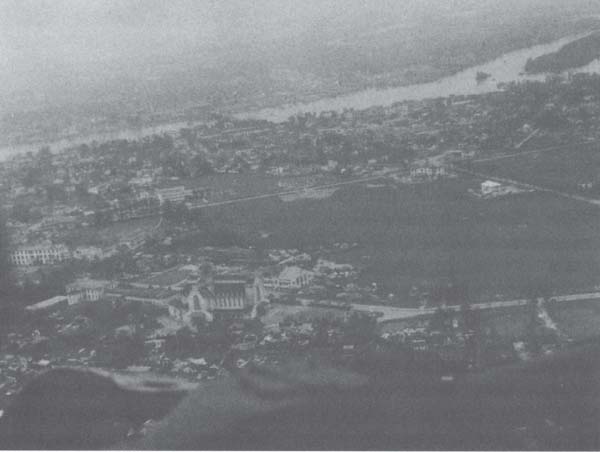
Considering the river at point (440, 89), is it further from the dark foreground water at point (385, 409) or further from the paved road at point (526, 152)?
the dark foreground water at point (385, 409)

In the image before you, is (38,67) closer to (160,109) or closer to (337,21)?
(160,109)

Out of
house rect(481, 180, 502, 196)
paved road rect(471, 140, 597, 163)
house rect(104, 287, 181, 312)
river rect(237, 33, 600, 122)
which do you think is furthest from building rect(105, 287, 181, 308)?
paved road rect(471, 140, 597, 163)

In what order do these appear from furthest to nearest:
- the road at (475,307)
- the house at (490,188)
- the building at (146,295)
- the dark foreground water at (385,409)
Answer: the house at (490,188) → the building at (146,295) → the road at (475,307) → the dark foreground water at (385,409)

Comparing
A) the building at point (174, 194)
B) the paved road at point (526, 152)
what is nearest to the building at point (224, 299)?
the building at point (174, 194)

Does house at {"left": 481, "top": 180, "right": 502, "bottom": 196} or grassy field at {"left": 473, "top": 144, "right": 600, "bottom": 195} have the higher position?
grassy field at {"left": 473, "top": 144, "right": 600, "bottom": 195}

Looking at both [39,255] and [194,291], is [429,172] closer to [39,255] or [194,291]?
[194,291]

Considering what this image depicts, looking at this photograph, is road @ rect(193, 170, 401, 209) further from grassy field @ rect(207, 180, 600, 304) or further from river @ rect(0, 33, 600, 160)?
river @ rect(0, 33, 600, 160)

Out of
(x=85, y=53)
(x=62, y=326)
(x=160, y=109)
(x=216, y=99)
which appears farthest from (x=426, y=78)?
(x=62, y=326)
